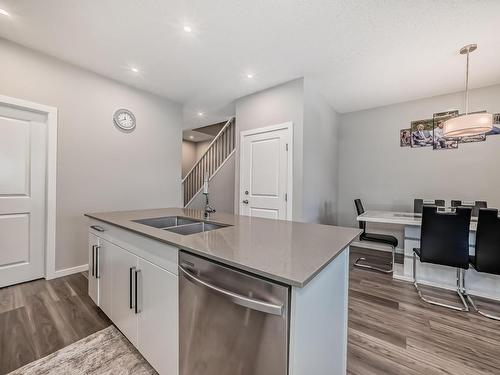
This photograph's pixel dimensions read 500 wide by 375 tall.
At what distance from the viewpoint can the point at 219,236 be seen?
1.28 m

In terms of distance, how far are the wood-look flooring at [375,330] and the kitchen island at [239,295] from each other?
18.2 inches

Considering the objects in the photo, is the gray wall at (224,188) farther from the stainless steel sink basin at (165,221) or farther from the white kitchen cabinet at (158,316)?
the white kitchen cabinet at (158,316)

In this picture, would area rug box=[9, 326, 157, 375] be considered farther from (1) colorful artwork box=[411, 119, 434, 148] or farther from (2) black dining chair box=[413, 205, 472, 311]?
(1) colorful artwork box=[411, 119, 434, 148]

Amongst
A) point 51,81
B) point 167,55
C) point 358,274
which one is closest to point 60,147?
point 51,81

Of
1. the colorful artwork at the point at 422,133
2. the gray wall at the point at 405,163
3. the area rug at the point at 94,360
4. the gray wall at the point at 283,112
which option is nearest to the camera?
the area rug at the point at 94,360

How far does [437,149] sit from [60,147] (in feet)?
19.5

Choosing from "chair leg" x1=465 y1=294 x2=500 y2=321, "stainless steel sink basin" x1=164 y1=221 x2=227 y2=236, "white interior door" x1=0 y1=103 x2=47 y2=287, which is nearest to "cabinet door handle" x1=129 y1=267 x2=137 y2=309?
"stainless steel sink basin" x1=164 y1=221 x2=227 y2=236

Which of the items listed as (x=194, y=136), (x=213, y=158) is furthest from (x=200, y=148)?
(x=213, y=158)

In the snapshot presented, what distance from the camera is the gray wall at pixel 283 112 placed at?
10.7ft

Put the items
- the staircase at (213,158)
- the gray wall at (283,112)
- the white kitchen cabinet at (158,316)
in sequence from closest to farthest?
the white kitchen cabinet at (158,316) < the gray wall at (283,112) < the staircase at (213,158)

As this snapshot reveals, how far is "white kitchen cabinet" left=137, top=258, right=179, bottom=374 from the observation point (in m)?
1.16

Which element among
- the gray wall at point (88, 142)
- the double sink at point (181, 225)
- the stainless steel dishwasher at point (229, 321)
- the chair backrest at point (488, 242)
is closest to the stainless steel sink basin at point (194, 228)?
the double sink at point (181, 225)

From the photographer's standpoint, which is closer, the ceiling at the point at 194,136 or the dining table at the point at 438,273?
the dining table at the point at 438,273

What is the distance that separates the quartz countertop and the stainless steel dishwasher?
5 centimetres
